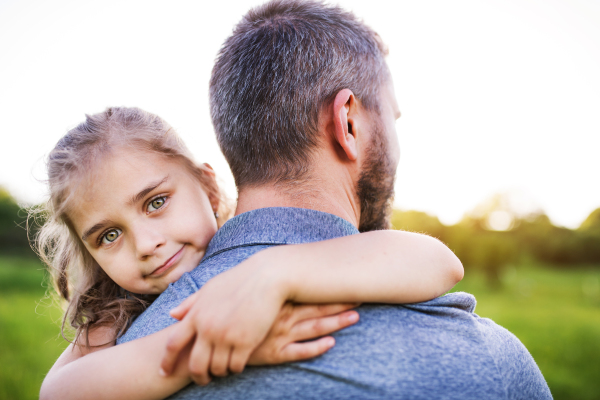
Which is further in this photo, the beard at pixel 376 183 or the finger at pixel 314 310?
the beard at pixel 376 183

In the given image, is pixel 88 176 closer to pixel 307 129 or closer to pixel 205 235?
pixel 205 235

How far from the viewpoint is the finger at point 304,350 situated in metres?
1.07

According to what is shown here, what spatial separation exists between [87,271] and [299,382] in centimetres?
164

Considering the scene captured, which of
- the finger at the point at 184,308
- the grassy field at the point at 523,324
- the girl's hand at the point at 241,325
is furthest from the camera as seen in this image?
the grassy field at the point at 523,324

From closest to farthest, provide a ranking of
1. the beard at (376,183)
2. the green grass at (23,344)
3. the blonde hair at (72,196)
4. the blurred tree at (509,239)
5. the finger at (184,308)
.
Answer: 1. the finger at (184,308)
2. the beard at (376,183)
3. the blonde hair at (72,196)
4. the green grass at (23,344)
5. the blurred tree at (509,239)

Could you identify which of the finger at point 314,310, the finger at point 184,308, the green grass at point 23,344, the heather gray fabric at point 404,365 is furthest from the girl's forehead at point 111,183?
the green grass at point 23,344

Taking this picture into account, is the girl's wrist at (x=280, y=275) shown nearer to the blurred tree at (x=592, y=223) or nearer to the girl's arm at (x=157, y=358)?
the girl's arm at (x=157, y=358)

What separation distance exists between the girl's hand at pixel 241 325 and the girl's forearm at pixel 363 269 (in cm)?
4

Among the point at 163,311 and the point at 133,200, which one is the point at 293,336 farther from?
the point at 133,200

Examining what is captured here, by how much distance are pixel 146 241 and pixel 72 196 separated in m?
0.41

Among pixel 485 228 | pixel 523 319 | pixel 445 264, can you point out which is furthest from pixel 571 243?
pixel 445 264

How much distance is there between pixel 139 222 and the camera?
→ 1.79 m

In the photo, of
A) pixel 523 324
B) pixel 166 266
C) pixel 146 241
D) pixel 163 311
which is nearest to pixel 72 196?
pixel 146 241

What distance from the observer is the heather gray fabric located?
106 cm
